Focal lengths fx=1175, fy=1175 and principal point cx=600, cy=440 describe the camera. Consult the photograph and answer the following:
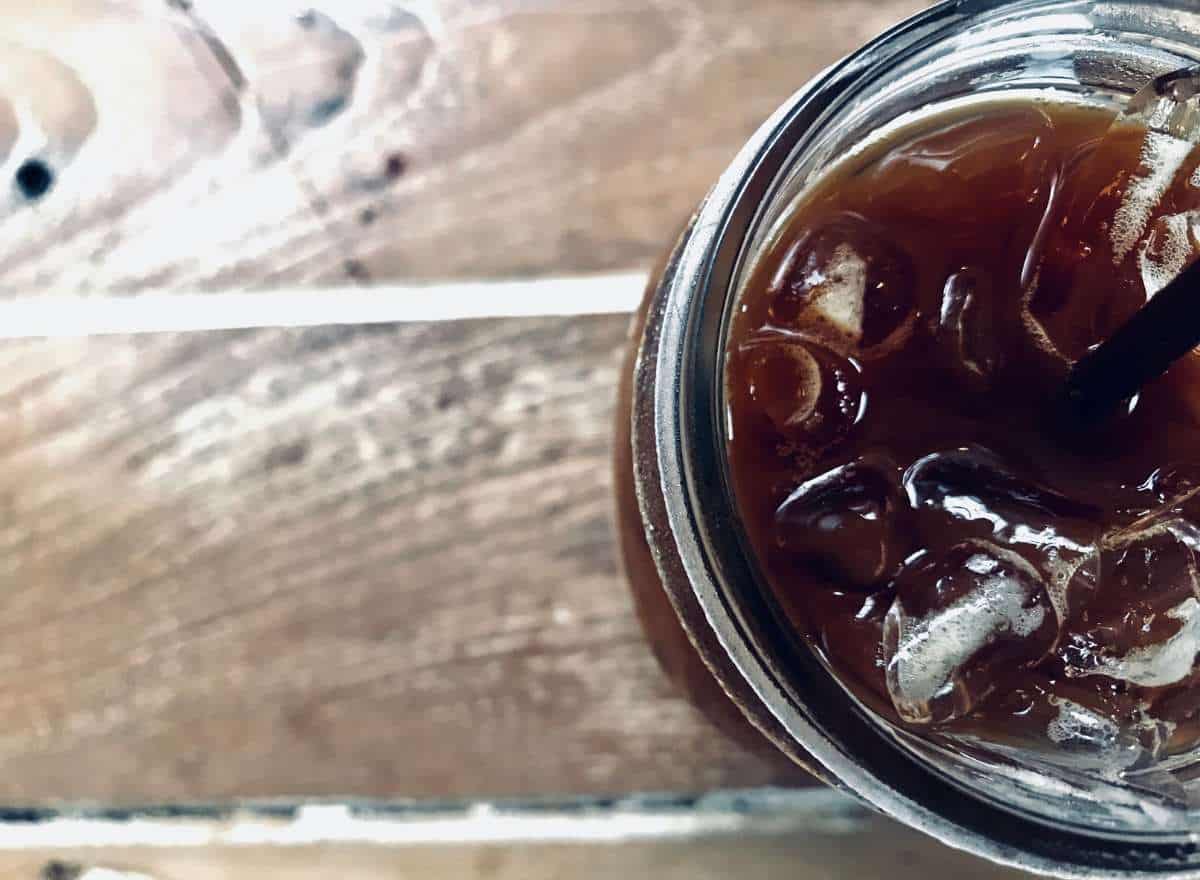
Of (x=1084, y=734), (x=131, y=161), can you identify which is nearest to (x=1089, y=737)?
(x=1084, y=734)

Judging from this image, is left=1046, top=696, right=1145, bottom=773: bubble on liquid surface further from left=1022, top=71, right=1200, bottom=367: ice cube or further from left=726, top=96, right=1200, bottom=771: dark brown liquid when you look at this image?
left=1022, top=71, right=1200, bottom=367: ice cube

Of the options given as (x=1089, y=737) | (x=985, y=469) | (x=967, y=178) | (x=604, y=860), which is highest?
(x=967, y=178)

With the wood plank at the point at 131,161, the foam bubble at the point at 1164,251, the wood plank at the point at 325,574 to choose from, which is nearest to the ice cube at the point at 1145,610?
the foam bubble at the point at 1164,251

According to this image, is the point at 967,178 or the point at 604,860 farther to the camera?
the point at 604,860

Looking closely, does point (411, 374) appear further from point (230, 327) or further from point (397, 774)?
point (397, 774)

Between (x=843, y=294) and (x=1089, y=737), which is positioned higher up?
(x=843, y=294)

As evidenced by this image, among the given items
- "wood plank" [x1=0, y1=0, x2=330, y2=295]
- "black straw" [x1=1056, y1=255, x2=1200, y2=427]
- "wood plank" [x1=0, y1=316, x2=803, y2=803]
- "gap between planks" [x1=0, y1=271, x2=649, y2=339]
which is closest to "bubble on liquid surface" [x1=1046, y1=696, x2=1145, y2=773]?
"black straw" [x1=1056, y1=255, x2=1200, y2=427]

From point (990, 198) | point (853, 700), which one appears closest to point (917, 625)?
point (853, 700)

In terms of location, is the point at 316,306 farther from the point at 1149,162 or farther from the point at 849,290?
the point at 1149,162
